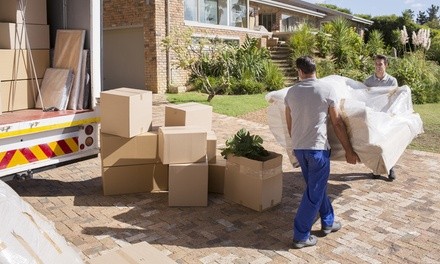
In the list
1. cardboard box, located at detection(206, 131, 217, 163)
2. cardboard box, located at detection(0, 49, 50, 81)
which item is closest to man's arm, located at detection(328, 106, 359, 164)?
cardboard box, located at detection(206, 131, 217, 163)

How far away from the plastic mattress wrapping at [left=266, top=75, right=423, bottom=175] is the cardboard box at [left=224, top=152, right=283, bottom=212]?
27 centimetres

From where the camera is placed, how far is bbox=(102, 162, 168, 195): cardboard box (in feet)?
17.4

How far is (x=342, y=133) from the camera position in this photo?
434cm

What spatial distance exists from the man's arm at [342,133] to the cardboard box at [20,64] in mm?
3628

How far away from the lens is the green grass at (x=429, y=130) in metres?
8.61

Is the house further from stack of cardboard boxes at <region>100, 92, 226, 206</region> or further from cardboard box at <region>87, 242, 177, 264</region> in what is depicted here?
cardboard box at <region>87, 242, 177, 264</region>

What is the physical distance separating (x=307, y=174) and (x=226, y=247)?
1.02 m

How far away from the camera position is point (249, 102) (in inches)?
521

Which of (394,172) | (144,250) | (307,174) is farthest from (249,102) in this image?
(144,250)

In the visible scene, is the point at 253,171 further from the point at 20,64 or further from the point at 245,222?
the point at 20,64

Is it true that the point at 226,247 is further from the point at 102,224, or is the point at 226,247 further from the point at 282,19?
the point at 282,19

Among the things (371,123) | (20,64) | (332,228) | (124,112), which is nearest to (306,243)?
(332,228)

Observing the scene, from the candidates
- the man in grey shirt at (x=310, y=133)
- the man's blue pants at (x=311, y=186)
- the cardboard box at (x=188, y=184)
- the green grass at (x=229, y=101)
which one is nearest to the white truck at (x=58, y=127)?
the cardboard box at (x=188, y=184)

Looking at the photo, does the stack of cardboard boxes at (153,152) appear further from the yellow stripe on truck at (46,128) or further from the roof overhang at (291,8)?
the roof overhang at (291,8)
